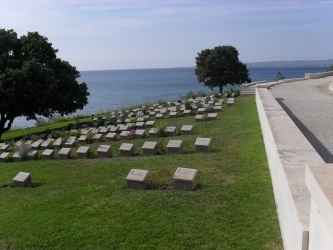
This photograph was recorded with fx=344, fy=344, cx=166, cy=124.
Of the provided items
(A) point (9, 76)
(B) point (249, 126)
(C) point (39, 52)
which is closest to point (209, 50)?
(C) point (39, 52)

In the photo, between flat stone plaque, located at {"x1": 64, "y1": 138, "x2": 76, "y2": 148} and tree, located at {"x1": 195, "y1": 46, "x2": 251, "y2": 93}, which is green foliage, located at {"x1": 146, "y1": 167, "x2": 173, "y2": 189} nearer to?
flat stone plaque, located at {"x1": 64, "y1": 138, "x2": 76, "y2": 148}

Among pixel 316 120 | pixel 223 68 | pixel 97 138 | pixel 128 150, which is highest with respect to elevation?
pixel 223 68

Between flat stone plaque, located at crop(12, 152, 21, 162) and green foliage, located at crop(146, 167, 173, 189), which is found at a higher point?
green foliage, located at crop(146, 167, 173, 189)

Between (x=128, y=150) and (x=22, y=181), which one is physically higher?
(x=128, y=150)

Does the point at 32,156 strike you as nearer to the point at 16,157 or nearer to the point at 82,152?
the point at 16,157

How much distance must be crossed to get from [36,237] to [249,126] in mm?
7196

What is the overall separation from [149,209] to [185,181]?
2.78 ft

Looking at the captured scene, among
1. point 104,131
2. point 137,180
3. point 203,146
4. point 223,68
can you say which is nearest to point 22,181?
point 137,180

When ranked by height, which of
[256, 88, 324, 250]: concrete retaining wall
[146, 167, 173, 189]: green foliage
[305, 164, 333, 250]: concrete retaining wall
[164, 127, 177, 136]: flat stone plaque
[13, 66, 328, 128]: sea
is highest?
[305, 164, 333, 250]: concrete retaining wall

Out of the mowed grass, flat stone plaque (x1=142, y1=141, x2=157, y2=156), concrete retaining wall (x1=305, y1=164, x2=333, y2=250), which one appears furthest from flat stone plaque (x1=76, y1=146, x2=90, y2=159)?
concrete retaining wall (x1=305, y1=164, x2=333, y2=250)

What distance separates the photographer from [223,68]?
30.9 meters

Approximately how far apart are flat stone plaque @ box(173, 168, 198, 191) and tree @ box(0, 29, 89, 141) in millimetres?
12504

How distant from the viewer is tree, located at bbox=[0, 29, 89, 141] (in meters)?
16.3

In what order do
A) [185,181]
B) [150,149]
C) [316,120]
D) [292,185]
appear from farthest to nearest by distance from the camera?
[316,120] < [150,149] < [185,181] < [292,185]
